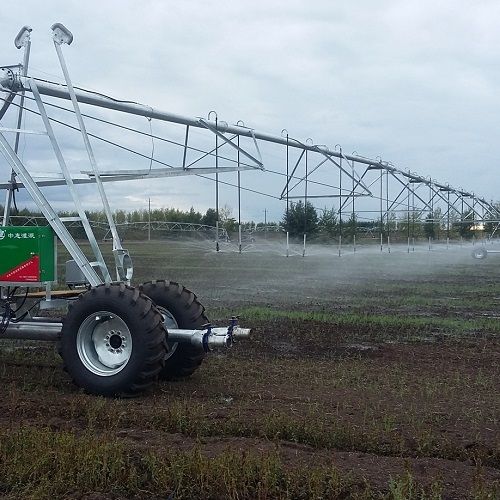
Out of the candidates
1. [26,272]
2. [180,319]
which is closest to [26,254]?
[26,272]

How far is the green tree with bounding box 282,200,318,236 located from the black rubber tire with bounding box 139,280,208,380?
992 inches

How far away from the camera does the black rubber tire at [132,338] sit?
764 cm

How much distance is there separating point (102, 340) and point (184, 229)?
25614mm

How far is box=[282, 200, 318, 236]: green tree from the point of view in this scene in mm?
34469

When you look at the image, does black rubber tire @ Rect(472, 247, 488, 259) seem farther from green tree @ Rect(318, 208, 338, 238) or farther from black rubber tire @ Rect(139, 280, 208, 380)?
black rubber tire @ Rect(139, 280, 208, 380)

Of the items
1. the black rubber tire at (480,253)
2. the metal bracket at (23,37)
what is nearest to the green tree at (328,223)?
the black rubber tire at (480,253)

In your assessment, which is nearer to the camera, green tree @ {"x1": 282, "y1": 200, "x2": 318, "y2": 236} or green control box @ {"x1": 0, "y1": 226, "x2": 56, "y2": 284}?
green control box @ {"x1": 0, "y1": 226, "x2": 56, "y2": 284}

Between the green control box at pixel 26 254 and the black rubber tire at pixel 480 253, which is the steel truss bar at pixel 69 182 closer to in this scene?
the green control box at pixel 26 254

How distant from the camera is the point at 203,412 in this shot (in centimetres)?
699

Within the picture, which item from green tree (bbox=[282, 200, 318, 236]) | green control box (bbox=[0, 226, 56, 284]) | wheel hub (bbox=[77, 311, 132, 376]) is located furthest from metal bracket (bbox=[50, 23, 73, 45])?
green tree (bbox=[282, 200, 318, 236])

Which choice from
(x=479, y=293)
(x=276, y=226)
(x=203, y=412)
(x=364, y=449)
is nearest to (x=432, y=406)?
(x=364, y=449)

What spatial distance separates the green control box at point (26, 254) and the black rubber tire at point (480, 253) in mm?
34226

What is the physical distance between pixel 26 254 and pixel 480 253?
114ft

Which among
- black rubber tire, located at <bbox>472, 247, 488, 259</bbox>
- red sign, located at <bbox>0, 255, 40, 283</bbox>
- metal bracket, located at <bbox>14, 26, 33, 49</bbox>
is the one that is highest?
metal bracket, located at <bbox>14, 26, 33, 49</bbox>
